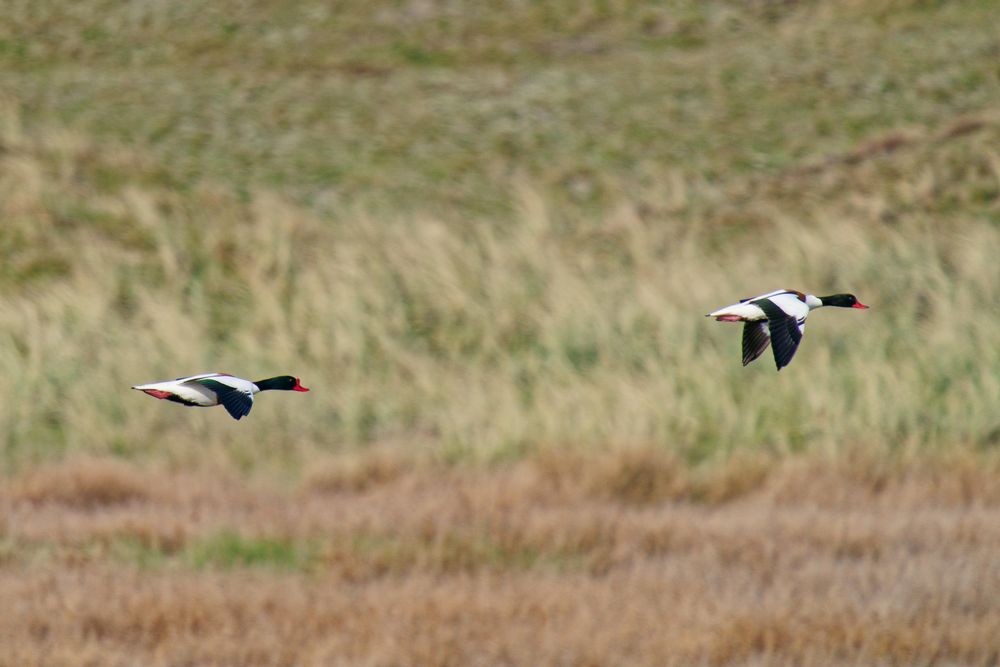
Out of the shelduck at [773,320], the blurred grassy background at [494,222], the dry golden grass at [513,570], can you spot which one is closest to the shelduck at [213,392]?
the shelduck at [773,320]

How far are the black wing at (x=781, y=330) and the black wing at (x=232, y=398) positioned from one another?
1360mm

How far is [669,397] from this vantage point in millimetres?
9922

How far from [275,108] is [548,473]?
54.5 feet

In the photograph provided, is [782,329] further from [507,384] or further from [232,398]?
[507,384]

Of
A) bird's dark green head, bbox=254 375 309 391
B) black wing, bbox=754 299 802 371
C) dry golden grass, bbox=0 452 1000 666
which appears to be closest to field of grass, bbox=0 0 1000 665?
dry golden grass, bbox=0 452 1000 666

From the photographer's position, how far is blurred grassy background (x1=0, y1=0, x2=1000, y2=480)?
32.7ft

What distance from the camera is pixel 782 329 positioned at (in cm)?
429

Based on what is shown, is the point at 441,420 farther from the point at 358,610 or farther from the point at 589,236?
the point at 589,236

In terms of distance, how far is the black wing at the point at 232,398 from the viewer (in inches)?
156

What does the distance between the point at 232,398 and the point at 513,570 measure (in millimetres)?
3393

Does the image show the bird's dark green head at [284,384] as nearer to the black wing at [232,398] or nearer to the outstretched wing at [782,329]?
the black wing at [232,398]

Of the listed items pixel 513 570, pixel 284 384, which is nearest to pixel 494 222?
pixel 513 570

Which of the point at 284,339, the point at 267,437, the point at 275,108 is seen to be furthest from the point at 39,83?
the point at 267,437

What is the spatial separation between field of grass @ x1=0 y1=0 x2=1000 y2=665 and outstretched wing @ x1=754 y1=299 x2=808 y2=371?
6.62ft
